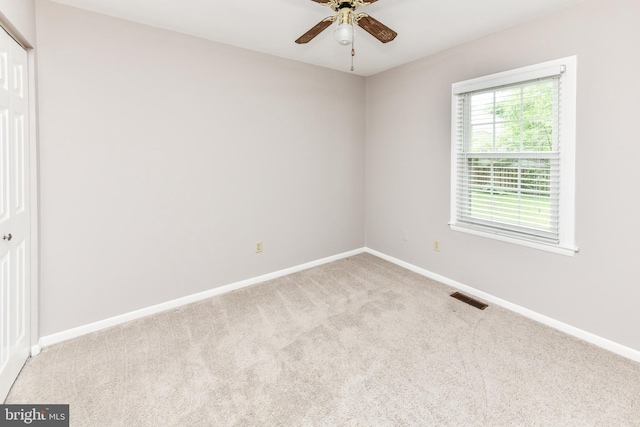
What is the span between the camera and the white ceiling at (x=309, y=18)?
7.33 ft

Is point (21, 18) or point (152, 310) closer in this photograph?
point (21, 18)

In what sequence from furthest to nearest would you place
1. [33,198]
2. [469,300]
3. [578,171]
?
[469,300], [578,171], [33,198]

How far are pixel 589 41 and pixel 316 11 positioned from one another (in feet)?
6.35

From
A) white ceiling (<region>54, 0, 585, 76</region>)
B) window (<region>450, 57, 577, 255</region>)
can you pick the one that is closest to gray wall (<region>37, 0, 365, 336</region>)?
white ceiling (<region>54, 0, 585, 76</region>)

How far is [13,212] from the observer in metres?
1.86

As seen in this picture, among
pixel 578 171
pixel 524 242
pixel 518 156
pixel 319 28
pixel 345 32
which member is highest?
pixel 319 28

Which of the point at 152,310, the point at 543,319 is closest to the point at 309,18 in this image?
the point at 152,310

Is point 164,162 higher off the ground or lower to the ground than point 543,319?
higher

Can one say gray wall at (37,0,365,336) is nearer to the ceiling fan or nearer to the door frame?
the door frame

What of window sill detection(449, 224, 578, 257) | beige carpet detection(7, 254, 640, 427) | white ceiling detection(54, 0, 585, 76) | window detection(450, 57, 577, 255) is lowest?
beige carpet detection(7, 254, 640, 427)

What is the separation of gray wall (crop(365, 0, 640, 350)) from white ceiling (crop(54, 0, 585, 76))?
0.21 metres

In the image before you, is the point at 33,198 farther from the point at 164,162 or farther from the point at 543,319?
the point at 543,319

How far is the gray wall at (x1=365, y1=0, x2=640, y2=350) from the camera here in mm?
2104

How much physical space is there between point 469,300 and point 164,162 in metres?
3.02
